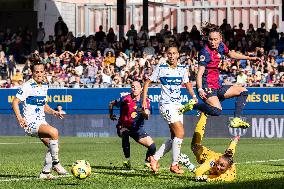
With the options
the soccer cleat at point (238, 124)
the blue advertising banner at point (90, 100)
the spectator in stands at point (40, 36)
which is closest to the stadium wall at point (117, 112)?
the blue advertising banner at point (90, 100)

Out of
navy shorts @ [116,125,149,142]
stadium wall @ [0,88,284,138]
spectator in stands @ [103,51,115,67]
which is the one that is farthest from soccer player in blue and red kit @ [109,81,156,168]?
spectator in stands @ [103,51,115,67]

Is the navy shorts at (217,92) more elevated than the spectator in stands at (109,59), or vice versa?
the spectator in stands at (109,59)

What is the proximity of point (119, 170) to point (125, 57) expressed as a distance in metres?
21.2

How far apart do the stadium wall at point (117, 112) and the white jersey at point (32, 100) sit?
18.1 m

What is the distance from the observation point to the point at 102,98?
3441 cm

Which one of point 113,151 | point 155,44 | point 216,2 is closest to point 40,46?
point 155,44

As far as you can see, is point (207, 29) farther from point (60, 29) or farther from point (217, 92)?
point (60, 29)

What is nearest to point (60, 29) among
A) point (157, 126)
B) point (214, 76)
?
point (157, 126)

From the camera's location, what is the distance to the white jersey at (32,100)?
47.5 feet

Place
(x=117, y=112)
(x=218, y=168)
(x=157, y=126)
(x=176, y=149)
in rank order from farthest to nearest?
(x=117, y=112) < (x=157, y=126) < (x=176, y=149) < (x=218, y=168)

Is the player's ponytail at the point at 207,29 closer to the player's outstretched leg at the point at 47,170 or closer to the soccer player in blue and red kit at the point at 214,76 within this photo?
the soccer player in blue and red kit at the point at 214,76

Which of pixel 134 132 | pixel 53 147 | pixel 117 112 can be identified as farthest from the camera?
pixel 117 112

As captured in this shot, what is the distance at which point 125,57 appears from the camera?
37438mm

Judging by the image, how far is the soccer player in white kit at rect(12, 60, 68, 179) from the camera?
14383 millimetres
